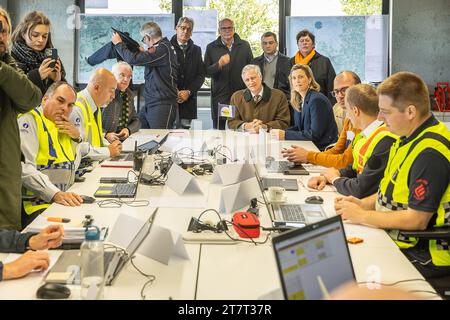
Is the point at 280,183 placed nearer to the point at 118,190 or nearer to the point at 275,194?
the point at 275,194

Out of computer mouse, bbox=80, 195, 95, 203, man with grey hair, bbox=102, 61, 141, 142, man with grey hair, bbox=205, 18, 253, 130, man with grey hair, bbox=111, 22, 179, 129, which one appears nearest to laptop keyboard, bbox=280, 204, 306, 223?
computer mouse, bbox=80, 195, 95, 203

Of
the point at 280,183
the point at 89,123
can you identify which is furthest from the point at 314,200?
the point at 89,123

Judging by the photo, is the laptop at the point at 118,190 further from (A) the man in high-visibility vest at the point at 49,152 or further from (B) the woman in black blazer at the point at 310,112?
(B) the woman in black blazer at the point at 310,112

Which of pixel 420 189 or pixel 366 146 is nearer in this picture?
pixel 420 189

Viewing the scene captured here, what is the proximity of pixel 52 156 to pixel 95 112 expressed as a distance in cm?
127

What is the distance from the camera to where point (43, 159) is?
10.4ft

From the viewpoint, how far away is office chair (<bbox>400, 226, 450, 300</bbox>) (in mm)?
2295

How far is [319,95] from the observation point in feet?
15.9

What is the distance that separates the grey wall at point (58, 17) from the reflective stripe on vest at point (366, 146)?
522 cm

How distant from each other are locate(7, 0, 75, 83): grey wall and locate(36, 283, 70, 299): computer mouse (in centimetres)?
628

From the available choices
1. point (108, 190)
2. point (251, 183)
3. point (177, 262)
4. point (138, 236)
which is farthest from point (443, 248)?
point (108, 190)

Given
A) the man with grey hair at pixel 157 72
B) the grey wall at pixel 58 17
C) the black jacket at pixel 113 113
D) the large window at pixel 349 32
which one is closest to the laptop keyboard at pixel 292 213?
the black jacket at pixel 113 113

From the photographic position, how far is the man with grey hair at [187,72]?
6602mm

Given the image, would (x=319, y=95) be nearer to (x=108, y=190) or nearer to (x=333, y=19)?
(x=108, y=190)
